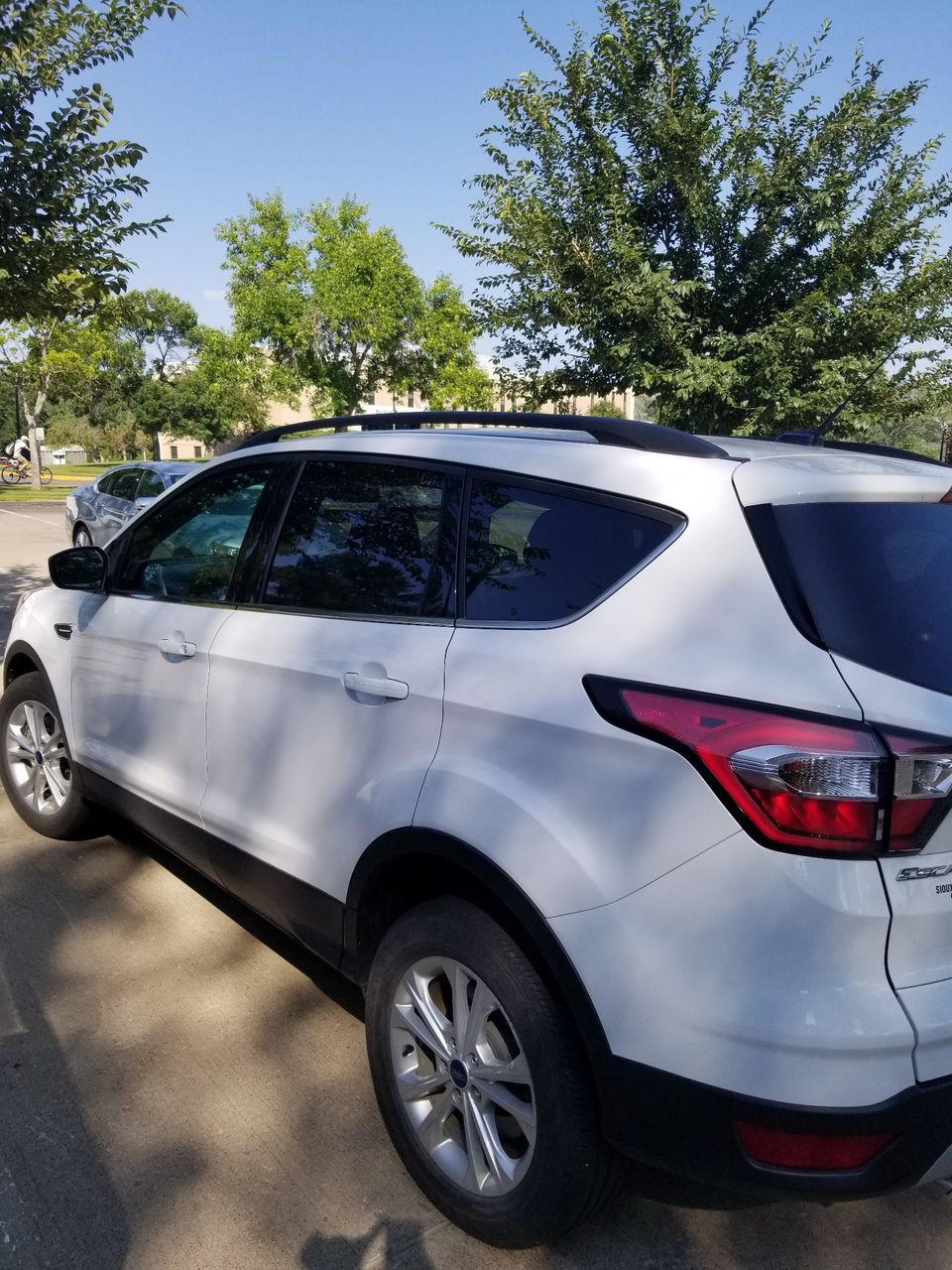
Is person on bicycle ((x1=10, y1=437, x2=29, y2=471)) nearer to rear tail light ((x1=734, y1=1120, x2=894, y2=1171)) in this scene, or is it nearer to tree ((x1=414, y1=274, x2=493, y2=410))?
tree ((x1=414, y1=274, x2=493, y2=410))

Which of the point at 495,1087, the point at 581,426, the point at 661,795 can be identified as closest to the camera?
the point at 661,795

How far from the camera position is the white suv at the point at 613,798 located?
5.74 feet

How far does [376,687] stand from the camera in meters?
2.50

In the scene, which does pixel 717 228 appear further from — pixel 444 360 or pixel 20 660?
pixel 444 360

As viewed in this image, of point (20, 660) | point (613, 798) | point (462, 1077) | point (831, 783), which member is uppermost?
point (831, 783)

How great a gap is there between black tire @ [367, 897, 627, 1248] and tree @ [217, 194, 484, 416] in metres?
33.9

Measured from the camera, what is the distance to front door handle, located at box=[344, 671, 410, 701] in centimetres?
244

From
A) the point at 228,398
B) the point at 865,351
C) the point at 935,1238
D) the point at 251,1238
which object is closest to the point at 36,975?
the point at 251,1238

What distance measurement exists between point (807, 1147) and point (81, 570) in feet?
10.7

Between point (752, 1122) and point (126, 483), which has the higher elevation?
point (126, 483)

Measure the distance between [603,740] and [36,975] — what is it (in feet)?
8.07

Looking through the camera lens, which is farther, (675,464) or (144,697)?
(144,697)

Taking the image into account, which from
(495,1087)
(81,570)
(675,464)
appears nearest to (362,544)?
(675,464)

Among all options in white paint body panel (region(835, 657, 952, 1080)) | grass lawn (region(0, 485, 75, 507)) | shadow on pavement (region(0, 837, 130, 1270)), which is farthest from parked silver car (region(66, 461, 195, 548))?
grass lawn (region(0, 485, 75, 507))
